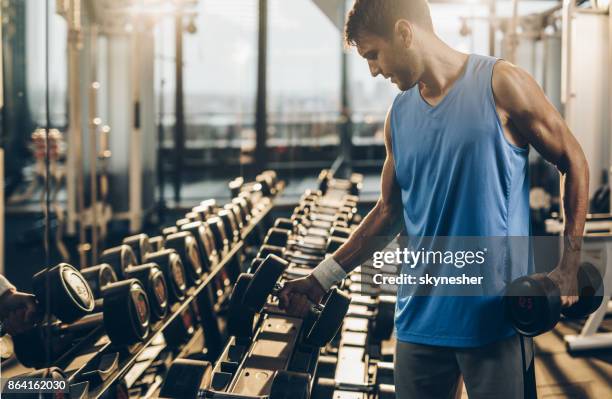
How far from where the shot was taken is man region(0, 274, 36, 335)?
5.45ft

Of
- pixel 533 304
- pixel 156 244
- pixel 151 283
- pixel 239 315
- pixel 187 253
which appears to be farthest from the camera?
pixel 156 244

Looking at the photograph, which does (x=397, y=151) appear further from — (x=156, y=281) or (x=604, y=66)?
(x=604, y=66)

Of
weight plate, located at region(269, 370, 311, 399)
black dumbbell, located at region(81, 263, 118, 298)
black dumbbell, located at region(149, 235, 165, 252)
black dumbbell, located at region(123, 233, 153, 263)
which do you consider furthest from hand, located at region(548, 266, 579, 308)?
black dumbbell, located at region(149, 235, 165, 252)

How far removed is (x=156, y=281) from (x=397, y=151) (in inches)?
48.8

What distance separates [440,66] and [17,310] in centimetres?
112

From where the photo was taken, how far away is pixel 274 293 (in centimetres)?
162

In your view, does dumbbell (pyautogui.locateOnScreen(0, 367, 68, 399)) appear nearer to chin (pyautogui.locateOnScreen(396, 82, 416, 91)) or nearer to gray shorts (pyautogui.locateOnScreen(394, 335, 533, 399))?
gray shorts (pyautogui.locateOnScreen(394, 335, 533, 399))

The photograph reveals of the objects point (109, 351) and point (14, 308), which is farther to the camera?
point (109, 351)

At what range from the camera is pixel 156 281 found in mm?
2371

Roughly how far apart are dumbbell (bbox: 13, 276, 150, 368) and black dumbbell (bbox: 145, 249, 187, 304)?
257 mm

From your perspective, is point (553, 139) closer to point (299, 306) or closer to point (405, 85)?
point (405, 85)

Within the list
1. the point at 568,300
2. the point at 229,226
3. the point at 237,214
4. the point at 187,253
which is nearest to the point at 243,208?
the point at 237,214

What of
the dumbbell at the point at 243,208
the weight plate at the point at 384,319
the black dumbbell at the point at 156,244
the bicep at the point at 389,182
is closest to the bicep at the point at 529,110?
the bicep at the point at 389,182

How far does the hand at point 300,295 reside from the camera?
1.48m
